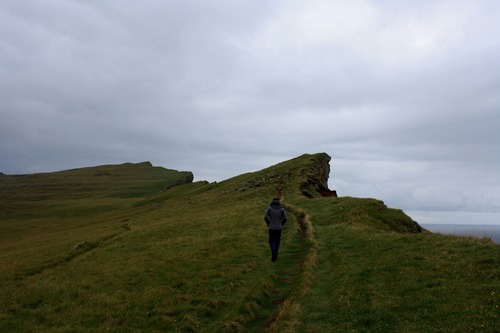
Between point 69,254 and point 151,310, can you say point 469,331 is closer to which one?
point 151,310

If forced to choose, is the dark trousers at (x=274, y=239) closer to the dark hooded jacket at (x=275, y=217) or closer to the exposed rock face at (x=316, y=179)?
the dark hooded jacket at (x=275, y=217)

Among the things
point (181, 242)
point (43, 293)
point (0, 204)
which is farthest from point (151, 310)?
point (0, 204)

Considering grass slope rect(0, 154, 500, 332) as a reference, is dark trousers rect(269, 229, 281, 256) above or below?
above

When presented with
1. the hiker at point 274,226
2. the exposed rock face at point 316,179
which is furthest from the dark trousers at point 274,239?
the exposed rock face at point 316,179

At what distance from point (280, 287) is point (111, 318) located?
26.9ft

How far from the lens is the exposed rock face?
63.0m

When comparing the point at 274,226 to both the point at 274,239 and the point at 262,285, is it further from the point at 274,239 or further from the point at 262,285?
the point at 262,285

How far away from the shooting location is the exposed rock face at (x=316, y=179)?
63.0m

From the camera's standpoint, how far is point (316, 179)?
231ft

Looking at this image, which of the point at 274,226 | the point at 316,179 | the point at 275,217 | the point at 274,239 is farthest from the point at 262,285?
the point at 316,179

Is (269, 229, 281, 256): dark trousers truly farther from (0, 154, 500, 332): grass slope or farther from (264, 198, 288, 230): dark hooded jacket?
(0, 154, 500, 332): grass slope

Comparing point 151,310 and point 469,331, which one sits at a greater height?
point 469,331

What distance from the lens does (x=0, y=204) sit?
6772 inches

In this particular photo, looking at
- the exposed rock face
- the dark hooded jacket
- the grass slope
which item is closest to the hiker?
the dark hooded jacket
